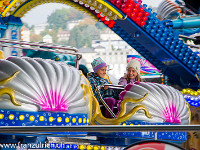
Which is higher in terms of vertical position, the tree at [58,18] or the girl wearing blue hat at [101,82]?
the tree at [58,18]

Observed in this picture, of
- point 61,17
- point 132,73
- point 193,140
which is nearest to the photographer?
point 132,73

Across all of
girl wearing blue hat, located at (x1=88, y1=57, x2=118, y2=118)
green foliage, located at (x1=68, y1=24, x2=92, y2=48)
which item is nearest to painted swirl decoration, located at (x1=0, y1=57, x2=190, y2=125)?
girl wearing blue hat, located at (x1=88, y1=57, x2=118, y2=118)

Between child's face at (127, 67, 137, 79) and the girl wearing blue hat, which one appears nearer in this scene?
the girl wearing blue hat

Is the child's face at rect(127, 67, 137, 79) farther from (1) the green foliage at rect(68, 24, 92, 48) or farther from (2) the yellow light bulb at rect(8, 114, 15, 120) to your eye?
(1) the green foliage at rect(68, 24, 92, 48)

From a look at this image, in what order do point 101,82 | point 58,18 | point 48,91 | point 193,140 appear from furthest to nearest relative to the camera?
point 58,18
point 193,140
point 101,82
point 48,91

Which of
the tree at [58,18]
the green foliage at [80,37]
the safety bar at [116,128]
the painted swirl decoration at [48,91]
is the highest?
the tree at [58,18]

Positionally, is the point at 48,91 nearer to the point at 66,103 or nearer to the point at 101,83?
the point at 66,103

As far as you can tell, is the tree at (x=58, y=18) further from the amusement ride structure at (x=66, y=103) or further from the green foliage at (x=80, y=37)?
the amusement ride structure at (x=66, y=103)

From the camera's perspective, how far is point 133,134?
4965 millimetres

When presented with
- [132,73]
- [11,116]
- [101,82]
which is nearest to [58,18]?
[132,73]

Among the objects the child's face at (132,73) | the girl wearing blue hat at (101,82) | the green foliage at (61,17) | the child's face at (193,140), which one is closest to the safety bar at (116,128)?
the girl wearing blue hat at (101,82)

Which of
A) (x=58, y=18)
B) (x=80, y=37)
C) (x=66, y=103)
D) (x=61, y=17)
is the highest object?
(x=61, y=17)

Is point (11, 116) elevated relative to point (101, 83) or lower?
lower

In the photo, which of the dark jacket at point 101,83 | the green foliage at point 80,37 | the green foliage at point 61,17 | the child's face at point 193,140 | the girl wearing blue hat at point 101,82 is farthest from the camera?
the green foliage at point 61,17
